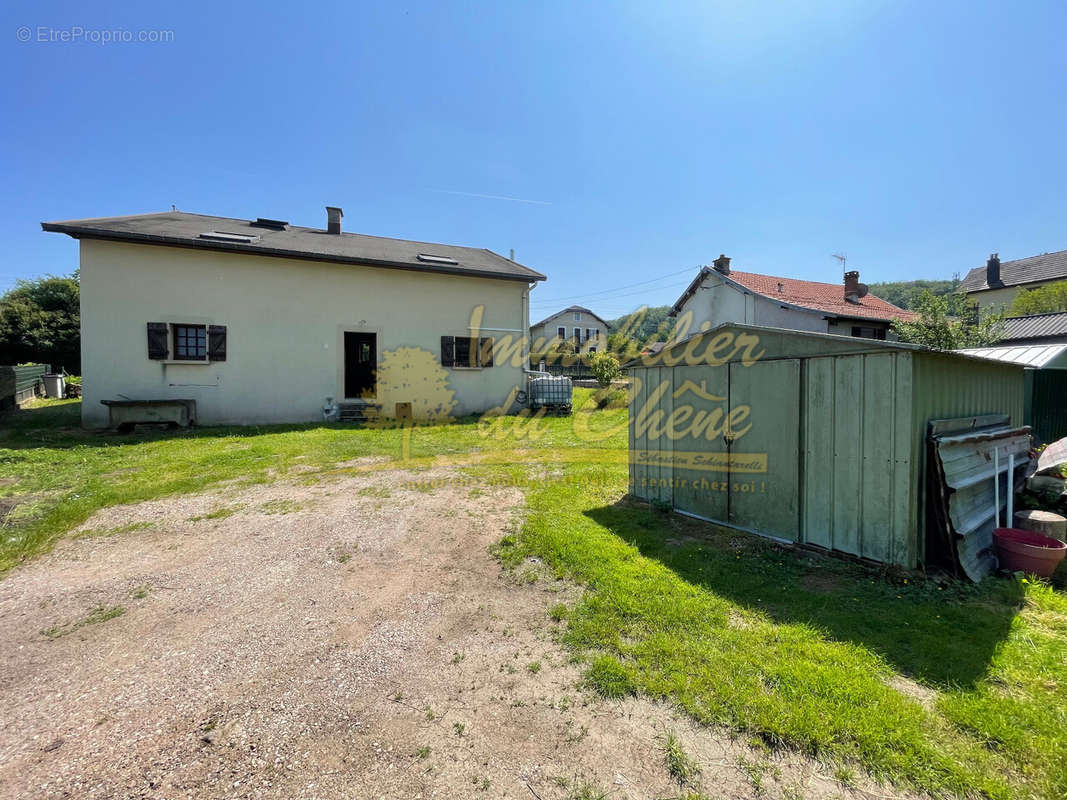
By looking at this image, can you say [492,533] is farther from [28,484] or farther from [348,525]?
[28,484]

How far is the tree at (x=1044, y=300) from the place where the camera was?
66.7 ft

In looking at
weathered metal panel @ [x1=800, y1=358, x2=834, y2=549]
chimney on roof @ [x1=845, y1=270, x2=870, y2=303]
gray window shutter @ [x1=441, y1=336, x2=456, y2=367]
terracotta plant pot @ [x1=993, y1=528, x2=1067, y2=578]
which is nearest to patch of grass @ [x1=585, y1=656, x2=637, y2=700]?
weathered metal panel @ [x1=800, y1=358, x2=834, y2=549]

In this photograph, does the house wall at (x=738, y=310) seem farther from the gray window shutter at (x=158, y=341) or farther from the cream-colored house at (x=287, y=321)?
the gray window shutter at (x=158, y=341)

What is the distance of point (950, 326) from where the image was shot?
1364 cm

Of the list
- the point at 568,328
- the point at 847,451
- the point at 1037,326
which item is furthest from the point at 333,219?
the point at 568,328

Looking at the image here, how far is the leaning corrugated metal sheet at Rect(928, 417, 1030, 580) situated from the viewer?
3.51m

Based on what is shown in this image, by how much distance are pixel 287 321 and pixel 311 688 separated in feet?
37.3

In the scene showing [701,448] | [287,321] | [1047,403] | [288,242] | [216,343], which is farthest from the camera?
[288,242]

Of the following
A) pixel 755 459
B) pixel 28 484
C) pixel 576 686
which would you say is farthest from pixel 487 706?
pixel 28 484

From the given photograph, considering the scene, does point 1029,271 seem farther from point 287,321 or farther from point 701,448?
point 287,321

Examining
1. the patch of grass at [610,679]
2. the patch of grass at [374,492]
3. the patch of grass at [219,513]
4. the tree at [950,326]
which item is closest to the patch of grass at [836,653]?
the patch of grass at [610,679]

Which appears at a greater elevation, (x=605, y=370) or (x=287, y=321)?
(x=287, y=321)

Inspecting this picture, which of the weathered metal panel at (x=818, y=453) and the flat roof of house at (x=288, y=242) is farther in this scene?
the flat roof of house at (x=288, y=242)

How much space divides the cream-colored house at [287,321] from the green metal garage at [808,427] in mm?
8712
